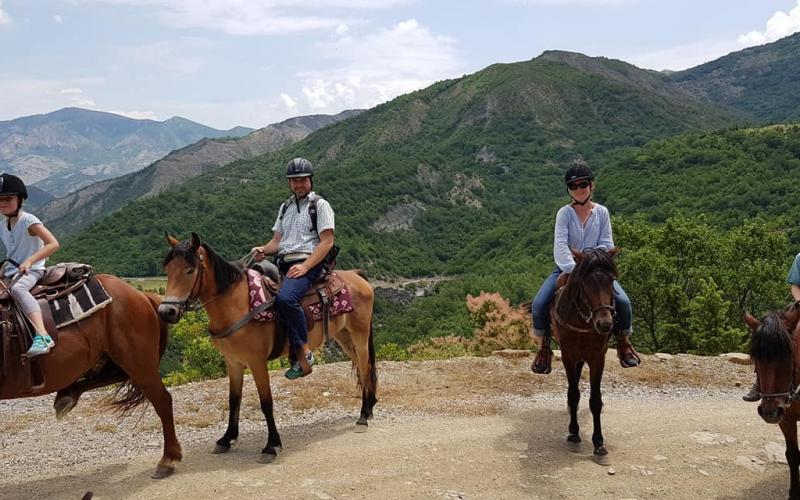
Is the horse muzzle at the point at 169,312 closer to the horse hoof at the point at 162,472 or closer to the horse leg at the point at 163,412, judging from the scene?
the horse leg at the point at 163,412

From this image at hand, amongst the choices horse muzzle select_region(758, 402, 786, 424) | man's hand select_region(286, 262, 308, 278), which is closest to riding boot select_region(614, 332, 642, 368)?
horse muzzle select_region(758, 402, 786, 424)

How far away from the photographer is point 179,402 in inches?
327

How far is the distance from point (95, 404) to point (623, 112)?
539ft

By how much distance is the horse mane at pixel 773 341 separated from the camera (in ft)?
14.5

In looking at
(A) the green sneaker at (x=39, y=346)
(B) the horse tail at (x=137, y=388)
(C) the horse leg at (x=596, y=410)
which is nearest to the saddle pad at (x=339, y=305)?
(B) the horse tail at (x=137, y=388)

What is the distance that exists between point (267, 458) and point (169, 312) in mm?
1930

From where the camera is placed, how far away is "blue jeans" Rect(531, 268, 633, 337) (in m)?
6.17

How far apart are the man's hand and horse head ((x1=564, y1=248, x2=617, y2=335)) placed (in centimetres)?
287

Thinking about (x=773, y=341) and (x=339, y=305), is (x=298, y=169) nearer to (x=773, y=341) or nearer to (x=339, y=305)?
(x=339, y=305)

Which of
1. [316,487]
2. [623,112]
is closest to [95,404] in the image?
[316,487]

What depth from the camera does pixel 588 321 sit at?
5613 millimetres

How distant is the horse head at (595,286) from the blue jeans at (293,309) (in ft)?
9.58

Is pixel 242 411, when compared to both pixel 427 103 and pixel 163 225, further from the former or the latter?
pixel 427 103

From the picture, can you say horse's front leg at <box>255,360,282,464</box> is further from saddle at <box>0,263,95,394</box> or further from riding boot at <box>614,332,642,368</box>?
riding boot at <box>614,332,642,368</box>
